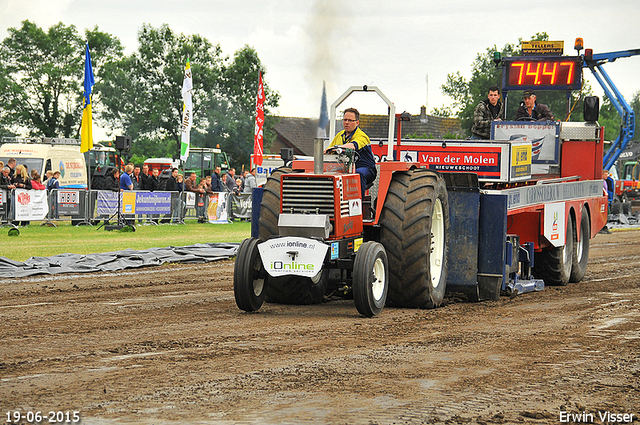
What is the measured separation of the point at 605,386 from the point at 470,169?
17.4 ft

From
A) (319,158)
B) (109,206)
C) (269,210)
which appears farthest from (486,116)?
(109,206)

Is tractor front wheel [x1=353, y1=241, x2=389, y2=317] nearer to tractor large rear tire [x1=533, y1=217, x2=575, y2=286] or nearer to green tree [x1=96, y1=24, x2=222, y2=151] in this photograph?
tractor large rear tire [x1=533, y1=217, x2=575, y2=286]

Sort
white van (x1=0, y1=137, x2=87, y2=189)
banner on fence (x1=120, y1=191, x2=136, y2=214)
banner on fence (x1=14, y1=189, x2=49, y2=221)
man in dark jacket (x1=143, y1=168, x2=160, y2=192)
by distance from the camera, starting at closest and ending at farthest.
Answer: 1. banner on fence (x1=14, y1=189, x2=49, y2=221)
2. banner on fence (x1=120, y1=191, x2=136, y2=214)
3. man in dark jacket (x1=143, y1=168, x2=160, y2=192)
4. white van (x1=0, y1=137, x2=87, y2=189)

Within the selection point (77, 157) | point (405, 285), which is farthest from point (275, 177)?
point (77, 157)

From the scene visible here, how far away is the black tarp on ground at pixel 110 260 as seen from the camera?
12562mm

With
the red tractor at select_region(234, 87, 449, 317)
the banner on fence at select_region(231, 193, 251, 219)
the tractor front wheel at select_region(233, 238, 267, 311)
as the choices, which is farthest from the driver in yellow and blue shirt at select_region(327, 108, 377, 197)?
the banner on fence at select_region(231, 193, 251, 219)

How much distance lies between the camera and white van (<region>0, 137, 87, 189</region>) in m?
28.5

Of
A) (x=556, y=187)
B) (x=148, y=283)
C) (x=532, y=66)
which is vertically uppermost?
(x=532, y=66)

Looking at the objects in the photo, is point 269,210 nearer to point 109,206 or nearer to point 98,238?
point 98,238

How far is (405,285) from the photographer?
8.71 metres

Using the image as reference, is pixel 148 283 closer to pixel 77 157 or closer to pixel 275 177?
pixel 275 177

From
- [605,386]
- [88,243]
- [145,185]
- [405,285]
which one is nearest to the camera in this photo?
[605,386]

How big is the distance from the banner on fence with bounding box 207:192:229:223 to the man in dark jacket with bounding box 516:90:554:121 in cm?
1443

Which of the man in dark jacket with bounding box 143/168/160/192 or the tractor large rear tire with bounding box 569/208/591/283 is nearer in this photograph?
the tractor large rear tire with bounding box 569/208/591/283
